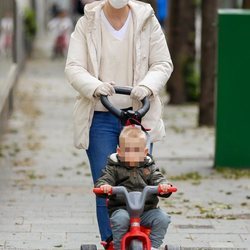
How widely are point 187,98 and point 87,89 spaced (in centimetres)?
1467

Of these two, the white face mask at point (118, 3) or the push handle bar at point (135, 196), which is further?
the white face mask at point (118, 3)

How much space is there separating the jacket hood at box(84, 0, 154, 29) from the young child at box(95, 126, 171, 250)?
953 millimetres

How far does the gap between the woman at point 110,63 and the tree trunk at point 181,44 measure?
13393 mm

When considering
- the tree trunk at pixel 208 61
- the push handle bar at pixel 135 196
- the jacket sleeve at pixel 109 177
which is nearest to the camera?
the push handle bar at pixel 135 196

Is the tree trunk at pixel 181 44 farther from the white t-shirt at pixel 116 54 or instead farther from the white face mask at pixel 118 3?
the white face mask at pixel 118 3

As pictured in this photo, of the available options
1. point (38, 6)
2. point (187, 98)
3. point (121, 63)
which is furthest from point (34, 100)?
point (38, 6)

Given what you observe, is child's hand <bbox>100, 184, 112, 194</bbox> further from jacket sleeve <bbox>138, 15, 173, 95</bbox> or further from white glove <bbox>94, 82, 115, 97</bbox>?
jacket sleeve <bbox>138, 15, 173, 95</bbox>

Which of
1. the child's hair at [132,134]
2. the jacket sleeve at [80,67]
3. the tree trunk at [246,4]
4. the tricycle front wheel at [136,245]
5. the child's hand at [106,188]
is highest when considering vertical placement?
the tree trunk at [246,4]

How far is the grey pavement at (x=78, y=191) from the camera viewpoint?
8383 millimetres

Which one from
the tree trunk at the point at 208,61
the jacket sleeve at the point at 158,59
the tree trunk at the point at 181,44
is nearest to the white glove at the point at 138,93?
the jacket sleeve at the point at 158,59

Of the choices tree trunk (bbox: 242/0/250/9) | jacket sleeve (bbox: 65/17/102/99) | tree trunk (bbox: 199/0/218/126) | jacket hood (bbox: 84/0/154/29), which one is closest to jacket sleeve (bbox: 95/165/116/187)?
jacket sleeve (bbox: 65/17/102/99)

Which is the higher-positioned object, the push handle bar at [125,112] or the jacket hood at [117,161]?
the push handle bar at [125,112]

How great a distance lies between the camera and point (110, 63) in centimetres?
698

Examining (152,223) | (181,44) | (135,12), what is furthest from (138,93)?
(181,44)
